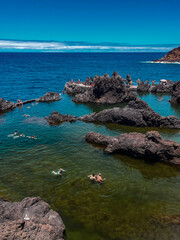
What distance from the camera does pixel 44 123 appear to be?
146 ft

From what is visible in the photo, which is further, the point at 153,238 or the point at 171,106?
the point at 171,106

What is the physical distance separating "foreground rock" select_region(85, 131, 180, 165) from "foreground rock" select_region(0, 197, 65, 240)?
15782mm

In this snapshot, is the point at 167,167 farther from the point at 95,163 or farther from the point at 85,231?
the point at 85,231

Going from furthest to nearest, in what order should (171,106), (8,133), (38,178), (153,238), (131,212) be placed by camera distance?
(171,106)
(8,133)
(38,178)
(131,212)
(153,238)

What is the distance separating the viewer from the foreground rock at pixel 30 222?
12.2m

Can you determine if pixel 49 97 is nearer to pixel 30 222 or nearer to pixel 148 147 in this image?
pixel 148 147

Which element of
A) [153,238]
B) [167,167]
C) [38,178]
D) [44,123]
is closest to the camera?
[153,238]

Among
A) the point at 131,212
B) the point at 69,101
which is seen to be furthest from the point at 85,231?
the point at 69,101

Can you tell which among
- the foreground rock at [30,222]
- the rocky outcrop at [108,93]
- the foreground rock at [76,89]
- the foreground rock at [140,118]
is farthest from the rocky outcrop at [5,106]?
the foreground rock at [30,222]

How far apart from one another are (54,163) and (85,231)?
12320mm

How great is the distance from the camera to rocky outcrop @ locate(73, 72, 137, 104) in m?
63.3

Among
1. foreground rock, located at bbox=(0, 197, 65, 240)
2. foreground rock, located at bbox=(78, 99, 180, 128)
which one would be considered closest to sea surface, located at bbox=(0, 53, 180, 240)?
foreground rock, located at bbox=(78, 99, 180, 128)

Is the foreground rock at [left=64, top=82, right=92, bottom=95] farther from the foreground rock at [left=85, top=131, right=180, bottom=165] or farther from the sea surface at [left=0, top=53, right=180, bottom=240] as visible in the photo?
the foreground rock at [left=85, top=131, right=180, bottom=165]

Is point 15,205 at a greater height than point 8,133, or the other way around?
point 15,205
